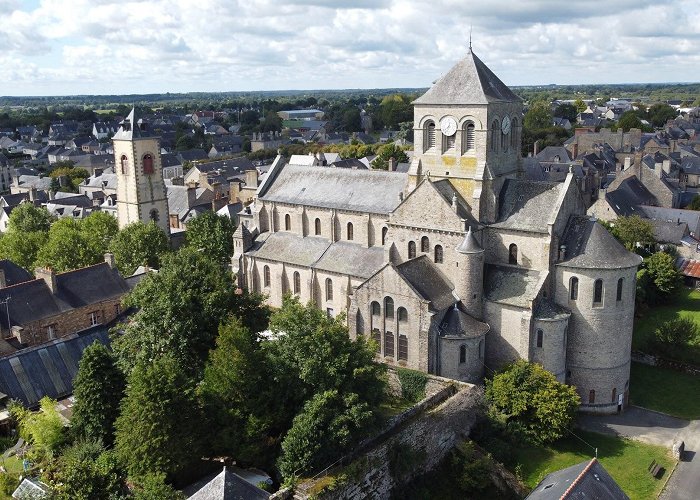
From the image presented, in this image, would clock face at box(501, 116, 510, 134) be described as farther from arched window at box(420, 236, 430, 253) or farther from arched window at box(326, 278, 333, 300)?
arched window at box(326, 278, 333, 300)

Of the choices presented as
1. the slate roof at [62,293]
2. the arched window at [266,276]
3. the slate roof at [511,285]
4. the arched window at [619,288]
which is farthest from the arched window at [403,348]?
the slate roof at [62,293]

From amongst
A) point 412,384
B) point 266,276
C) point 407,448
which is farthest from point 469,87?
point 266,276

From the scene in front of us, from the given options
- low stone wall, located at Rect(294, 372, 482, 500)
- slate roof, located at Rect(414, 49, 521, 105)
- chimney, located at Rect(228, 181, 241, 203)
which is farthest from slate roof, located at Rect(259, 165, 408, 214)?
chimney, located at Rect(228, 181, 241, 203)

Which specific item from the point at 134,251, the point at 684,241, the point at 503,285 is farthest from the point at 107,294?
the point at 684,241

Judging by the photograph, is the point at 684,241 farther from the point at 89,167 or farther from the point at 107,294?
→ the point at 89,167

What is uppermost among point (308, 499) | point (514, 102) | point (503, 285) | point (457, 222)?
point (514, 102)

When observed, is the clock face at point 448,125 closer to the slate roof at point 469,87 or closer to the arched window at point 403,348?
the slate roof at point 469,87
